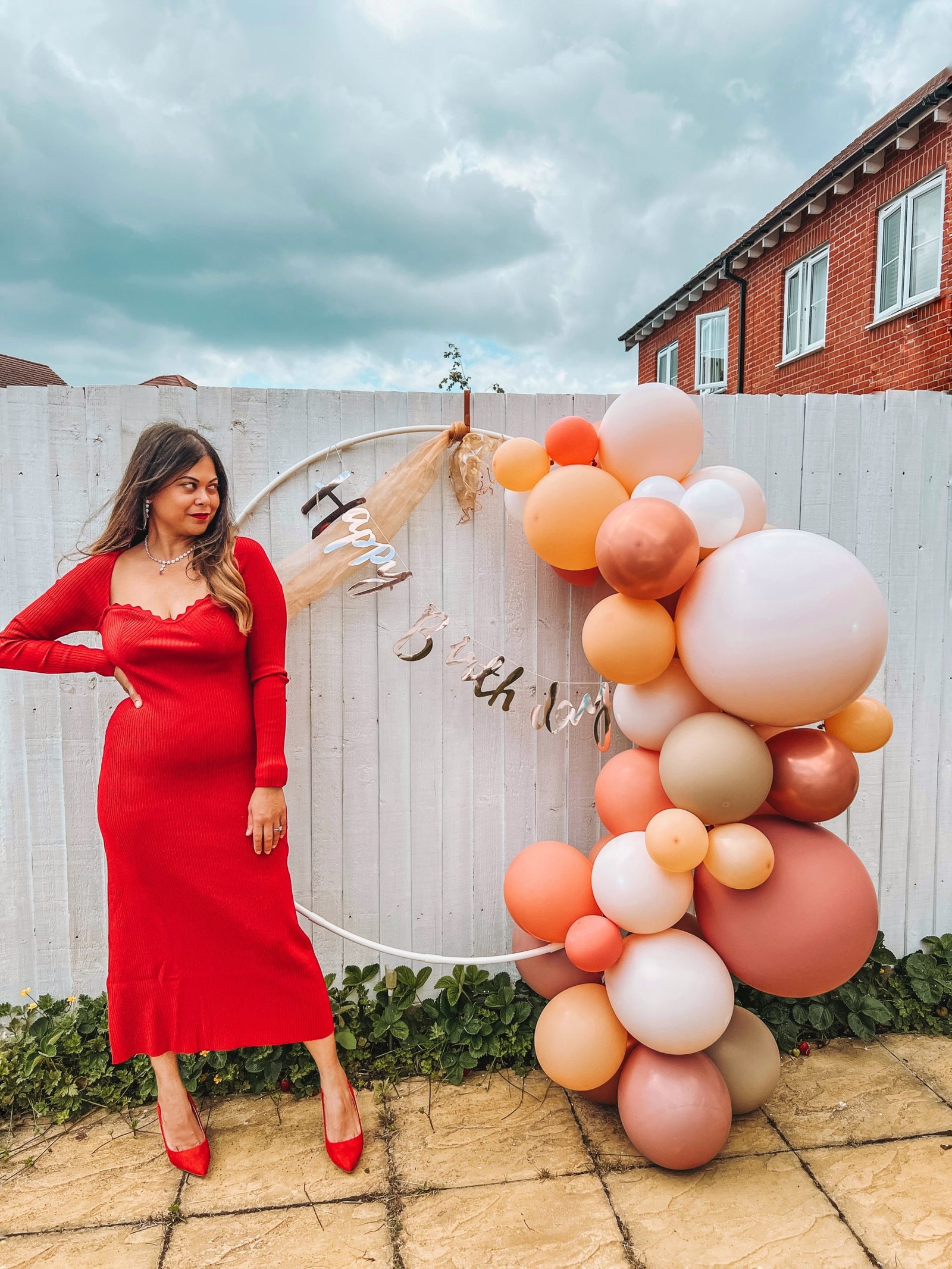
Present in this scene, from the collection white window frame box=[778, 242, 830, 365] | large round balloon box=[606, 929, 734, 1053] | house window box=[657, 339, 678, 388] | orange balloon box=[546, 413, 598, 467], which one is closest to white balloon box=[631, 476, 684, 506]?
orange balloon box=[546, 413, 598, 467]

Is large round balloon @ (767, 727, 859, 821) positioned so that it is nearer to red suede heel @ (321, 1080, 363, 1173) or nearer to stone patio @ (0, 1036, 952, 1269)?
stone patio @ (0, 1036, 952, 1269)

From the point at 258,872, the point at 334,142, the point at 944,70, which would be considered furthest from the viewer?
the point at 944,70

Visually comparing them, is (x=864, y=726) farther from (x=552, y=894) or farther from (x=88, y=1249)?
(x=88, y=1249)

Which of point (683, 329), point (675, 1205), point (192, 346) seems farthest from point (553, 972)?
point (683, 329)

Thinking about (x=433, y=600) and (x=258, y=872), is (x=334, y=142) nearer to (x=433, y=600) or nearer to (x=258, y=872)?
(x=433, y=600)

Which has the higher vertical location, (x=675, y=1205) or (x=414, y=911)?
(x=414, y=911)

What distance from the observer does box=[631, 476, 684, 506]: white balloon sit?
1827mm

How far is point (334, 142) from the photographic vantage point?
17.6 feet

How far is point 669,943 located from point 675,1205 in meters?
0.61

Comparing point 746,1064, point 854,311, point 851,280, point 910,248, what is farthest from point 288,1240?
point 851,280

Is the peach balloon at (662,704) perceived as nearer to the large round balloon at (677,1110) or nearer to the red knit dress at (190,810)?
the large round balloon at (677,1110)

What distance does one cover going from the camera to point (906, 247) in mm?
7625

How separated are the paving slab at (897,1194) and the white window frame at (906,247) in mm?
7448

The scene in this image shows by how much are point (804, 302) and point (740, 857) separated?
987 centimetres
